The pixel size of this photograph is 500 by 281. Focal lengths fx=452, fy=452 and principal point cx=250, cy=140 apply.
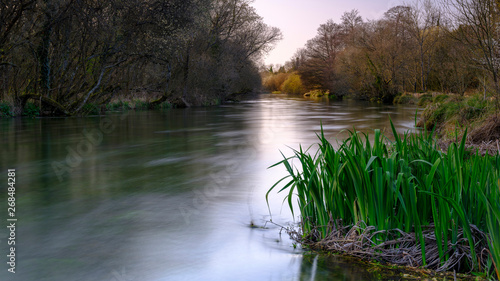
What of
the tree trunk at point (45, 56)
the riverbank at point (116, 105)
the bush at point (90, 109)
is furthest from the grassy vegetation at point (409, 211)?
the bush at point (90, 109)

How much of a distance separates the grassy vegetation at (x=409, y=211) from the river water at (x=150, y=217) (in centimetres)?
28

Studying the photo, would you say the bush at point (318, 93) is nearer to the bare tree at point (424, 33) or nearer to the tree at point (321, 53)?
the tree at point (321, 53)

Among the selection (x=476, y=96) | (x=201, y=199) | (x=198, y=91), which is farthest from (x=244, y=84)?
(x=201, y=199)

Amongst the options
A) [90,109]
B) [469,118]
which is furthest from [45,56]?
[469,118]

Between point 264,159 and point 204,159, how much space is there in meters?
1.30

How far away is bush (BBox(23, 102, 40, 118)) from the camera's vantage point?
64.0 ft

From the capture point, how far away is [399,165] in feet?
12.9

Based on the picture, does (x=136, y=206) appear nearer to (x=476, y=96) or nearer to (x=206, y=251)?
(x=206, y=251)

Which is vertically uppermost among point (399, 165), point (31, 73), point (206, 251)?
point (31, 73)

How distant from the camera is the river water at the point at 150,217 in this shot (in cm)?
358

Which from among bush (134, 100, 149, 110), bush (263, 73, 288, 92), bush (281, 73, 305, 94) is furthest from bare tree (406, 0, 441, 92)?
bush (263, 73, 288, 92)

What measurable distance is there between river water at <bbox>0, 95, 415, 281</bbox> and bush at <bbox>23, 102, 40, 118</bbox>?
8.92 m

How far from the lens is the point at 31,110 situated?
1956cm

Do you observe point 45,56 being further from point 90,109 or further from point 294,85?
point 294,85
